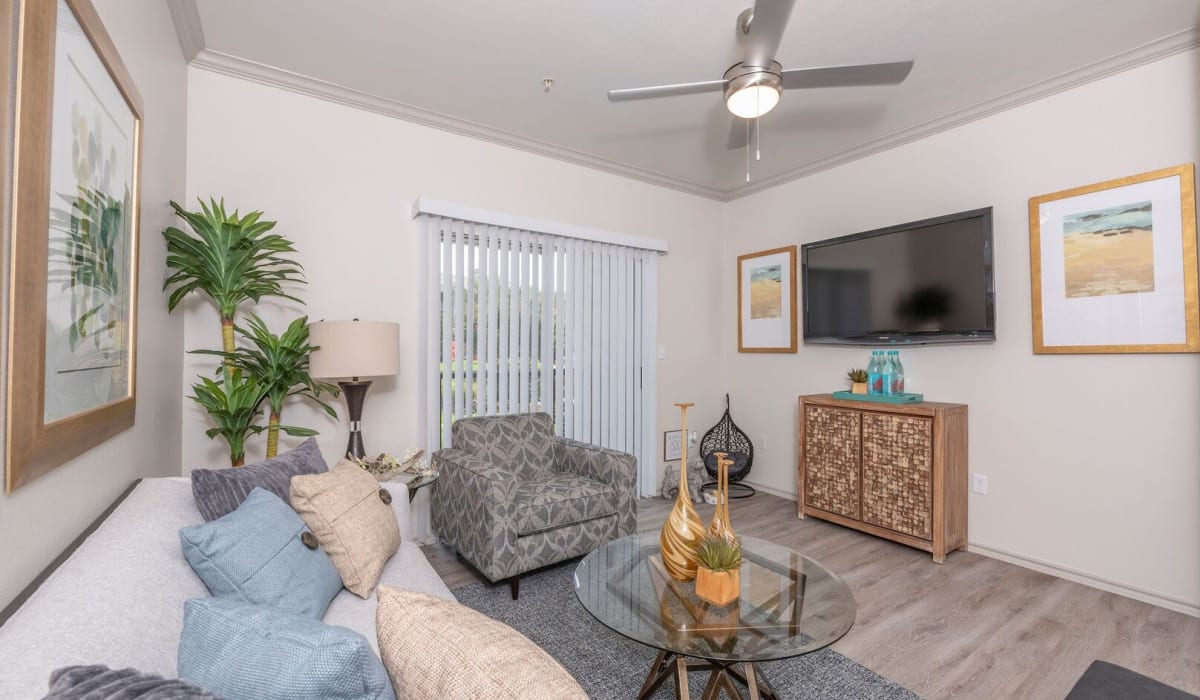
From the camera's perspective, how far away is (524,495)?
2.62 metres

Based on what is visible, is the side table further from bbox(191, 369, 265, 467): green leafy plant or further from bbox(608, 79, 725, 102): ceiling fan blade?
bbox(608, 79, 725, 102): ceiling fan blade

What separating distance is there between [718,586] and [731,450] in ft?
9.83

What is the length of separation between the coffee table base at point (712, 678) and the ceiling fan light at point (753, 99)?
82.9 inches

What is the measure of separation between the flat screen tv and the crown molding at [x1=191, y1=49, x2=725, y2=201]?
1.54m

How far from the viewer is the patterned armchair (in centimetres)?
245

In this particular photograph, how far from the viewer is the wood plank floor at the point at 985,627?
6.29 feet

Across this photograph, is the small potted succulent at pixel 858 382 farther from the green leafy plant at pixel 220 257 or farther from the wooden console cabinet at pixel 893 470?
the green leafy plant at pixel 220 257

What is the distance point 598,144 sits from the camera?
12.2ft

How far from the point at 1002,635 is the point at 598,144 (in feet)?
11.6

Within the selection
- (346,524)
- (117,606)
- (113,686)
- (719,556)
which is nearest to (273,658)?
(113,686)

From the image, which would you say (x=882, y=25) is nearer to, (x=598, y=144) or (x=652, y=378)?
(x=598, y=144)

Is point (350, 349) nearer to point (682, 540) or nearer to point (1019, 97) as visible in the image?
point (682, 540)

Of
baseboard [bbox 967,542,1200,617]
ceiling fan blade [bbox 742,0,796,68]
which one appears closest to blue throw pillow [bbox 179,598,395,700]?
ceiling fan blade [bbox 742,0,796,68]

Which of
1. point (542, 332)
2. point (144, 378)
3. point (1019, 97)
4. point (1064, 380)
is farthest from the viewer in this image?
point (542, 332)
